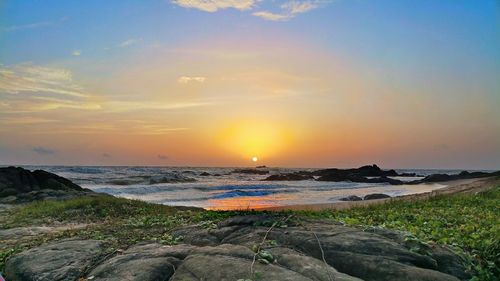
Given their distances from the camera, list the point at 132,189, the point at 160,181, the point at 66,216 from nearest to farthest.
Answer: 1. the point at 66,216
2. the point at 132,189
3. the point at 160,181

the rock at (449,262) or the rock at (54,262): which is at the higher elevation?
the rock at (449,262)

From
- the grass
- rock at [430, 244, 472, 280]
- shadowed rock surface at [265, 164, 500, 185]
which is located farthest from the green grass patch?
shadowed rock surface at [265, 164, 500, 185]

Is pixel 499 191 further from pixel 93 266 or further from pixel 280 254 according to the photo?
pixel 93 266

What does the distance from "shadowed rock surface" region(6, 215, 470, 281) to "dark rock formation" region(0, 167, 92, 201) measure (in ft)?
59.1

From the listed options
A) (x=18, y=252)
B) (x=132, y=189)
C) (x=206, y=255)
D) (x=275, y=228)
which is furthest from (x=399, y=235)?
(x=132, y=189)

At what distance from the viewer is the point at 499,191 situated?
18438 millimetres

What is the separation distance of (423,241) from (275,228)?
2.67 m

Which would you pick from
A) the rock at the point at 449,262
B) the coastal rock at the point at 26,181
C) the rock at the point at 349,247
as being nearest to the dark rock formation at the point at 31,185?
the coastal rock at the point at 26,181

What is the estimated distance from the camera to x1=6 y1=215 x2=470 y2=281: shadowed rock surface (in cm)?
579

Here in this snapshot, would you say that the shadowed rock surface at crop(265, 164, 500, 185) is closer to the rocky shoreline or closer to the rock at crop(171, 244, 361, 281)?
the rocky shoreline

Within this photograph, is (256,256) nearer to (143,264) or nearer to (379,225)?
(143,264)

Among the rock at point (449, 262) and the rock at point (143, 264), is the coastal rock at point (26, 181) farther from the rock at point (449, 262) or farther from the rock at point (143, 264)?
the rock at point (449, 262)

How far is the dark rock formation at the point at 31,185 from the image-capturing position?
24094 millimetres

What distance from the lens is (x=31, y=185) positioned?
28609 millimetres
